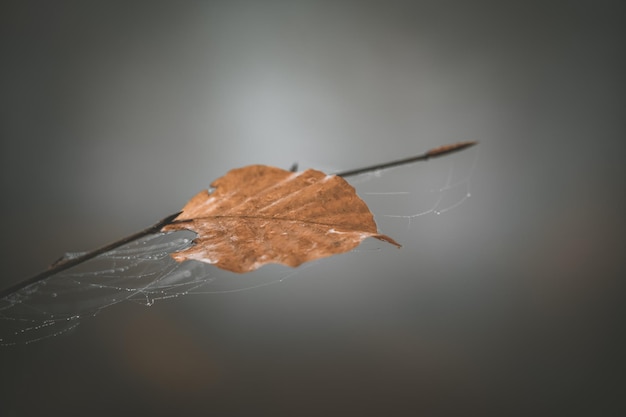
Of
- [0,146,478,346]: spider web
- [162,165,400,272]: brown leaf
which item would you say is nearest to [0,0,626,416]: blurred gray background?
[0,146,478,346]: spider web

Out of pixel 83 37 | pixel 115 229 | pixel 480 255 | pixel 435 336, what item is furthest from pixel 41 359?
pixel 480 255

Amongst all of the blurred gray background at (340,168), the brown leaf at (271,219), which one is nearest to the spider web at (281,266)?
the blurred gray background at (340,168)

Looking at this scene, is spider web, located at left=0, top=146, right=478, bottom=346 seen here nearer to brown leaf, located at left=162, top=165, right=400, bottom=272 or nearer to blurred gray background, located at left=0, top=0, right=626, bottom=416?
blurred gray background, located at left=0, top=0, right=626, bottom=416

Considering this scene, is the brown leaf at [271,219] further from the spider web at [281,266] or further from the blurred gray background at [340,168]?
the blurred gray background at [340,168]

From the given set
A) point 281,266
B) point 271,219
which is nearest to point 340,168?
point 281,266

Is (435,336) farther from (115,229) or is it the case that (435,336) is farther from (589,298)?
(115,229)

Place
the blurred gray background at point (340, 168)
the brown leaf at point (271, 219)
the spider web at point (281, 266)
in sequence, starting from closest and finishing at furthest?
the brown leaf at point (271, 219)
the spider web at point (281, 266)
the blurred gray background at point (340, 168)
